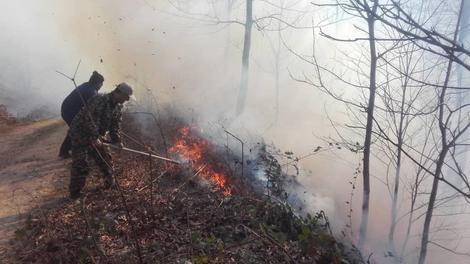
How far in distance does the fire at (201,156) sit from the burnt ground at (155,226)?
426 mm

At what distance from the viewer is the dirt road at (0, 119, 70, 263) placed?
19.2 feet

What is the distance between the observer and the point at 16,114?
1343 cm

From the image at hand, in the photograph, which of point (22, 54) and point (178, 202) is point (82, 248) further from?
point (22, 54)

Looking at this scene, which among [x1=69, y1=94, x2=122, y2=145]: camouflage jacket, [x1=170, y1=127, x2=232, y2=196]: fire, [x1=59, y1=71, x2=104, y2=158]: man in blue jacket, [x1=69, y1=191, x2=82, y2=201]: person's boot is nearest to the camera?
[x1=69, y1=94, x2=122, y2=145]: camouflage jacket

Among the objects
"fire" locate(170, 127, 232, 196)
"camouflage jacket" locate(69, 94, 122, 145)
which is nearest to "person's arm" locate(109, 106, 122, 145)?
"camouflage jacket" locate(69, 94, 122, 145)

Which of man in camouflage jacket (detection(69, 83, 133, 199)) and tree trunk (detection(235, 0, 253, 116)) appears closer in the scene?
man in camouflage jacket (detection(69, 83, 133, 199))

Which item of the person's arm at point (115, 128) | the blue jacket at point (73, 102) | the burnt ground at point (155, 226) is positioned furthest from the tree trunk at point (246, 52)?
the person's arm at point (115, 128)

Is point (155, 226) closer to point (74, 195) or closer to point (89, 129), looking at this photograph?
point (74, 195)

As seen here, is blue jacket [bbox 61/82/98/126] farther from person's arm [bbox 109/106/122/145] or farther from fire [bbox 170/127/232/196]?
fire [bbox 170/127/232/196]

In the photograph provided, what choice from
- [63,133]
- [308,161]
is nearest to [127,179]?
[63,133]

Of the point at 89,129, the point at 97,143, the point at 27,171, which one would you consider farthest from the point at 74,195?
the point at 27,171

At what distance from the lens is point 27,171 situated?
7.79 m

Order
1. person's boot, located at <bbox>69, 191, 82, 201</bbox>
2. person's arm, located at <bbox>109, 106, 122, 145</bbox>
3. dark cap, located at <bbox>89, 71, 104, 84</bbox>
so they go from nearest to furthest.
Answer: person's boot, located at <bbox>69, 191, 82, 201</bbox> → person's arm, located at <bbox>109, 106, 122, 145</bbox> → dark cap, located at <bbox>89, 71, 104, 84</bbox>

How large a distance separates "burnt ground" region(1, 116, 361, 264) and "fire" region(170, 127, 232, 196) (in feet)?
1.40
